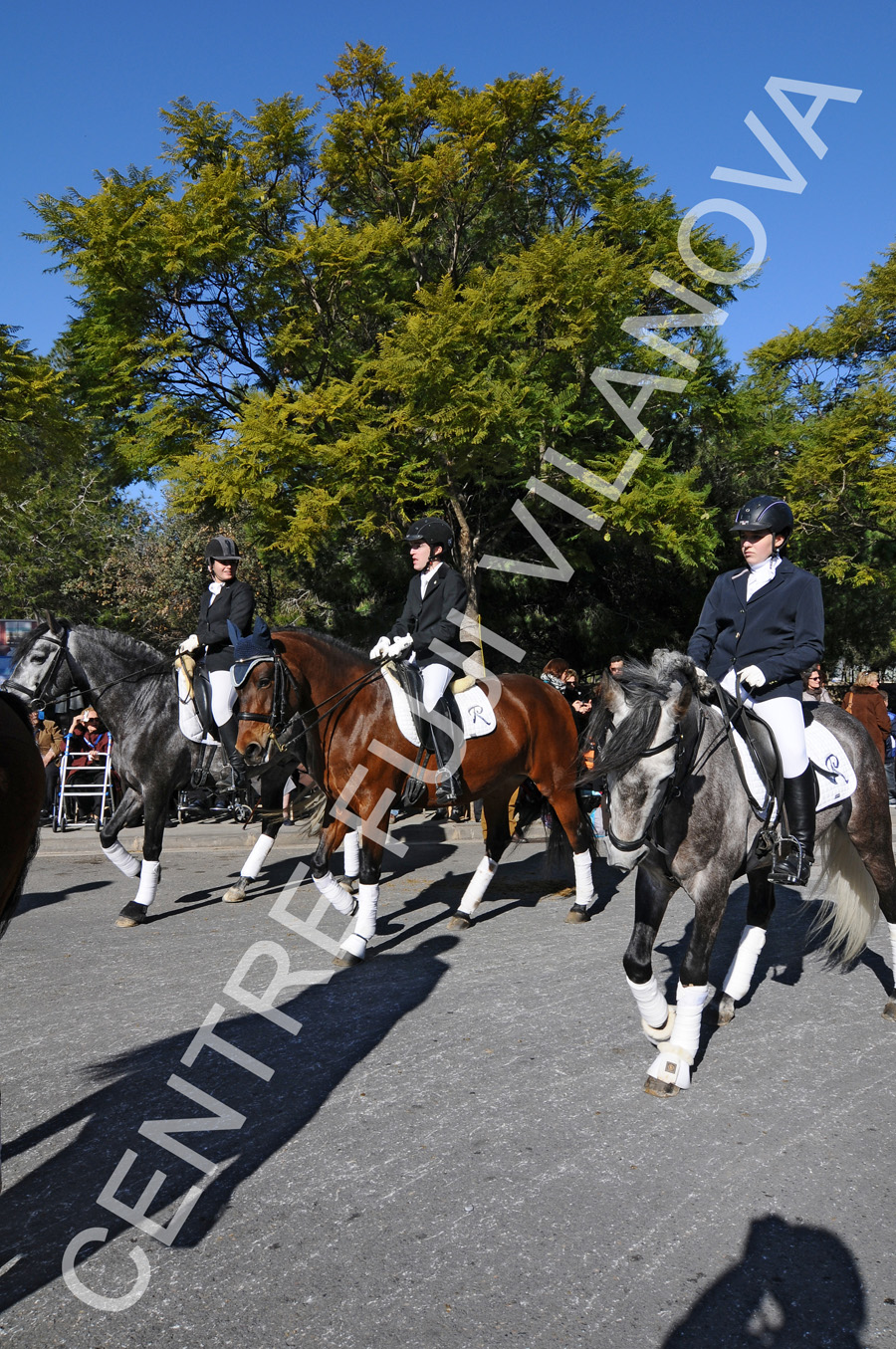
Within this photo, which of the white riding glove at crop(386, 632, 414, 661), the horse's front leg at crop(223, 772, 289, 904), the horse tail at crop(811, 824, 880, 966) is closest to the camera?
the horse tail at crop(811, 824, 880, 966)

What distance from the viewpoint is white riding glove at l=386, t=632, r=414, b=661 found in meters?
6.65

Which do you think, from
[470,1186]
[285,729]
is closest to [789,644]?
[470,1186]

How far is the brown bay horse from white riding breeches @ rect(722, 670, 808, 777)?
5.68 feet

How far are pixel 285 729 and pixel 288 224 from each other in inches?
451

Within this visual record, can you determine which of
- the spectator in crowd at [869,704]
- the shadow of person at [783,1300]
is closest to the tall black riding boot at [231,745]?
the shadow of person at [783,1300]

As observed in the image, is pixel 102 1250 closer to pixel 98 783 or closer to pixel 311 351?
pixel 98 783

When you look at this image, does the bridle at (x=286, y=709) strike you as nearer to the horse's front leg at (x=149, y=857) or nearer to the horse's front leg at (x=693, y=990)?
the horse's front leg at (x=149, y=857)

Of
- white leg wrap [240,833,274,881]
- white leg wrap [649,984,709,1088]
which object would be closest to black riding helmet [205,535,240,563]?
white leg wrap [240,833,274,881]

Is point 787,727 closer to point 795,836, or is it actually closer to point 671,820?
point 795,836

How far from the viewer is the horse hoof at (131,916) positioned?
7.28 meters

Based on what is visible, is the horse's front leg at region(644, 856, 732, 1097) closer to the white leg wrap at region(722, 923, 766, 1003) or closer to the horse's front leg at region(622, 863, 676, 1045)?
the horse's front leg at region(622, 863, 676, 1045)

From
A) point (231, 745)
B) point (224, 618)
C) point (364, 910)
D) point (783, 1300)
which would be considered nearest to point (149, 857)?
point (231, 745)

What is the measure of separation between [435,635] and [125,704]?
9.62 feet

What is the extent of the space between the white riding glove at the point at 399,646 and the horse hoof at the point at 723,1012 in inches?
122
